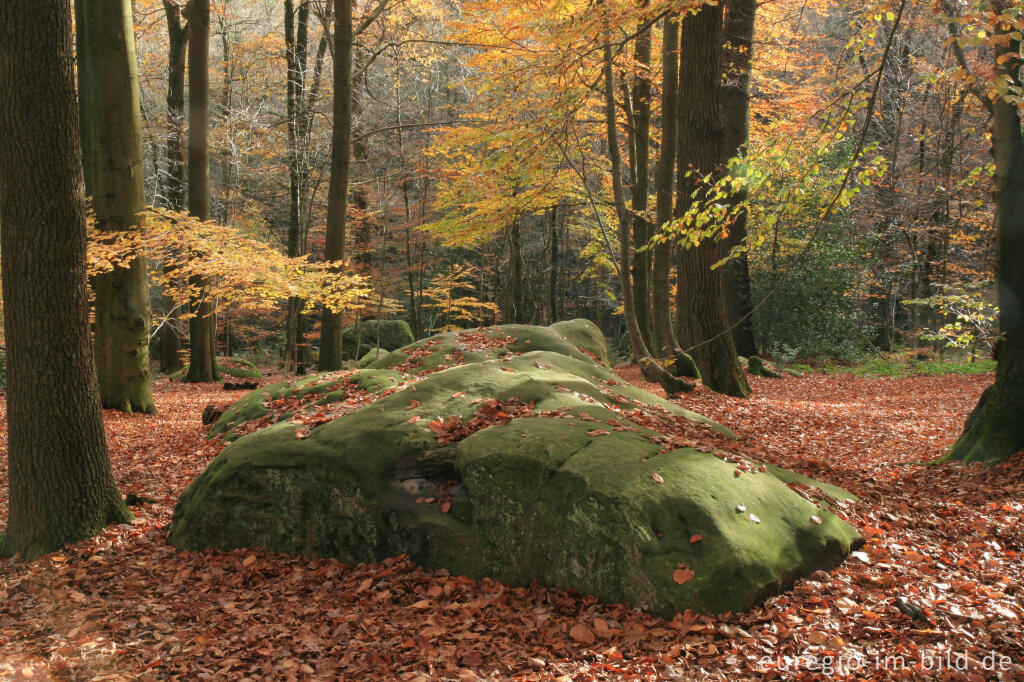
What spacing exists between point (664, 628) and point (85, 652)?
325 centimetres

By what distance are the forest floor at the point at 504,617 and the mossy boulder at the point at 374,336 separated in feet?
52.8

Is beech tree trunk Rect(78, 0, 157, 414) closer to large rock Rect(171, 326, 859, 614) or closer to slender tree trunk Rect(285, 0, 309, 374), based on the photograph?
large rock Rect(171, 326, 859, 614)

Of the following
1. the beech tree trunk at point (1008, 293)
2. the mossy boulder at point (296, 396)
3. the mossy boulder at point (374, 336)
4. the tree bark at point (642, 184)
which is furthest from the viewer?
the mossy boulder at point (374, 336)

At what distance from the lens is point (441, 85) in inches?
896

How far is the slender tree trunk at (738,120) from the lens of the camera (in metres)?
11.2

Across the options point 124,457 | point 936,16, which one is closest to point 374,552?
point 124,457

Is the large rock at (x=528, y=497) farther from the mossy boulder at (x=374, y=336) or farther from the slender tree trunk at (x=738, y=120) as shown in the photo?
the mossy boulder at (x=374, y=336)

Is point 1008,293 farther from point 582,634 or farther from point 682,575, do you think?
point 582,634

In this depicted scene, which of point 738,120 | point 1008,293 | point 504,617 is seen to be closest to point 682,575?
point 504,617

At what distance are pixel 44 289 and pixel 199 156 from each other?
9883mm

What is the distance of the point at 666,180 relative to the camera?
11.5 meters

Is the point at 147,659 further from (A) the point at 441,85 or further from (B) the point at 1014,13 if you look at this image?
(A) the point at 441,85

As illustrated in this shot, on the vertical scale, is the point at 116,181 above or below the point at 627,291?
above

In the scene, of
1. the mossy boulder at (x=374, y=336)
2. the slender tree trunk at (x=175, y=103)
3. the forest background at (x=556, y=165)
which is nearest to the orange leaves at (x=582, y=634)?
the forest background at (x=556, y=165)
